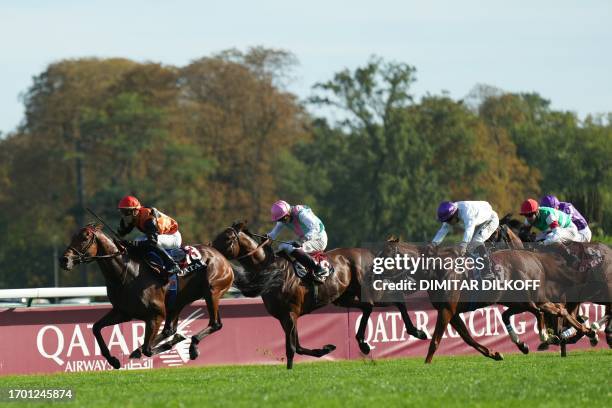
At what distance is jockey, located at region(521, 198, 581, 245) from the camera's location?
16.8 m

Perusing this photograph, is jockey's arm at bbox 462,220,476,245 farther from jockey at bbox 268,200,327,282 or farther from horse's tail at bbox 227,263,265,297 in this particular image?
horse's tail at bbox 227,263,265,297

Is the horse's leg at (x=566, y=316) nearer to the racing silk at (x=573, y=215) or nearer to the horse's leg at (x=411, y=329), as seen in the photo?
the horse's leg at (x=411, y=329)

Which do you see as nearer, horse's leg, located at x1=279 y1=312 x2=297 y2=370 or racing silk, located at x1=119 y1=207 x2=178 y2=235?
horse's leg, located at x1=279 y1=312 x2=297 y2=370

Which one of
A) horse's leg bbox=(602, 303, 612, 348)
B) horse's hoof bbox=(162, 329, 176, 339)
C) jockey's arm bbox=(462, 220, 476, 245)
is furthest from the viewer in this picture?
horse's leg bbox=(602, 303, 612, 348)

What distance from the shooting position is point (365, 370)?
14.1 metres

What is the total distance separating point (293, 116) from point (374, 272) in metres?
38.5

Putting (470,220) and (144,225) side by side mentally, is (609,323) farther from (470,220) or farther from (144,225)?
(144,225)

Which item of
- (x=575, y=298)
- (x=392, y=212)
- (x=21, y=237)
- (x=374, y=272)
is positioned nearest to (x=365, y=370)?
(x=374, y=272)

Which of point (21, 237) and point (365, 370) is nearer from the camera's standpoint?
point (365, 370)

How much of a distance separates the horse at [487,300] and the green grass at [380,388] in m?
0.99

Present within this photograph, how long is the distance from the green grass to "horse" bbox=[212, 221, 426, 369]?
134 centimetres

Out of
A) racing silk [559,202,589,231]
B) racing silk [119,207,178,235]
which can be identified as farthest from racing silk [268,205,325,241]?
racing silk [559,202,589,231]

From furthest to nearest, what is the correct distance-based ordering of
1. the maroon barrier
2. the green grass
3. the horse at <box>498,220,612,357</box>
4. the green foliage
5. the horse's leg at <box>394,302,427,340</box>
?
the green foliage, the maroon barrier, the horse's leg at <box>394,302,427,340</box>, the horse at <box>498,220,612,357</box>, the green grass

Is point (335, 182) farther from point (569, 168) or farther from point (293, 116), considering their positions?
point (569, 168)
